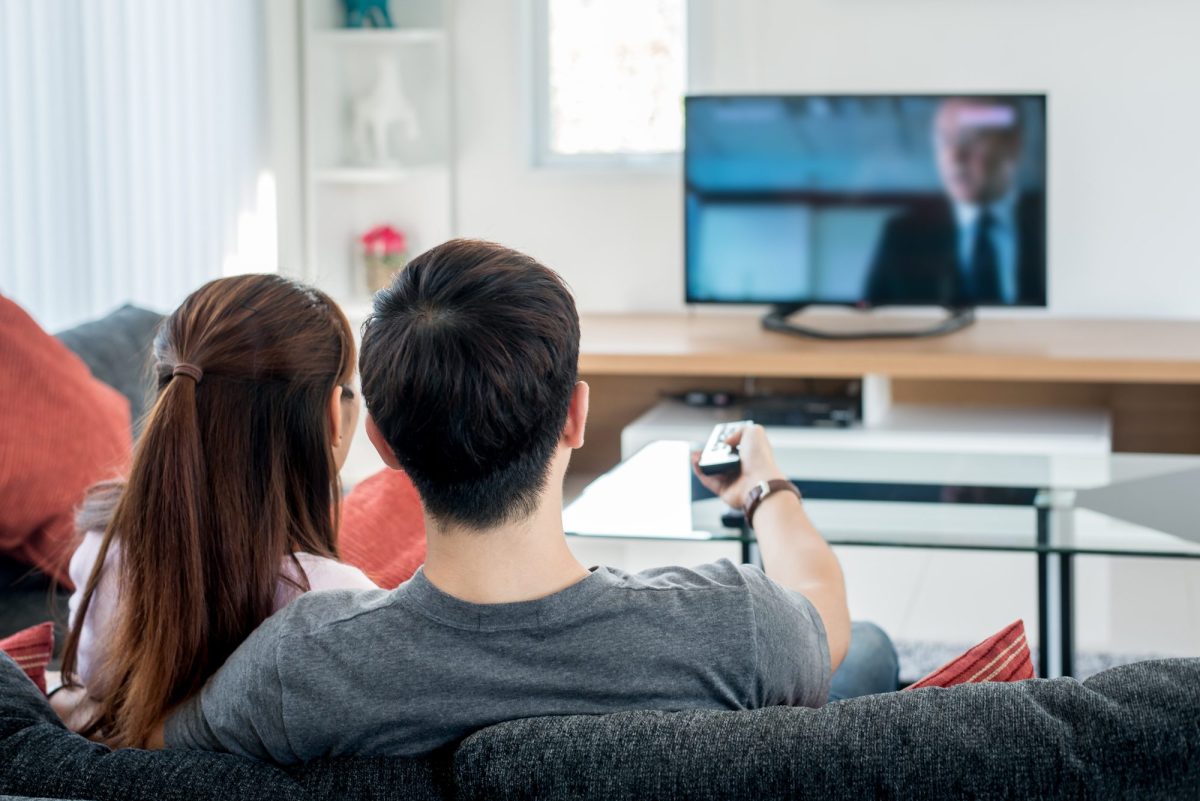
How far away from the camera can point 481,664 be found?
40.3 inches

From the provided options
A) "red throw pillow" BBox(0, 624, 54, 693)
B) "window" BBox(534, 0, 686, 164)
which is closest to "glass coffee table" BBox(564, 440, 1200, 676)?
"red throw pillow" BBox(0, 624, 54, 693)

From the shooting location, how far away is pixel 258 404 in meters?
1.28

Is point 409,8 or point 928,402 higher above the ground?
point 409,8

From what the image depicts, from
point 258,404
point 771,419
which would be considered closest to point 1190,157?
point 771,419

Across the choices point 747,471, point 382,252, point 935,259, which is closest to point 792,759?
point 747,471

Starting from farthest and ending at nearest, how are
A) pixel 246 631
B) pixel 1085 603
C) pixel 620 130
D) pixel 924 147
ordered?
pixel 620 130
pixel 924 147
pixel 1085 603
pixel 246 631

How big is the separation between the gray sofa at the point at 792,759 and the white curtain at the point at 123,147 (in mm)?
2820

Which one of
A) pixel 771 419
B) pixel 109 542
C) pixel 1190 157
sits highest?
pixel 1190 157

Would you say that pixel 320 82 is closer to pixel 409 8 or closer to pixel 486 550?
pixel 409 8

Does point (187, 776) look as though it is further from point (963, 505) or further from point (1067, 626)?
point (1067, 626)

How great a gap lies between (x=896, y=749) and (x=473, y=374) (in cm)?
39

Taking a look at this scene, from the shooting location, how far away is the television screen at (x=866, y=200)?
13.6 feet

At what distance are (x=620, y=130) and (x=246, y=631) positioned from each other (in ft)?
12.3

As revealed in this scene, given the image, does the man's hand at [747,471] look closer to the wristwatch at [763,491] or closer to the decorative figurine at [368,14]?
the wristwatch at [763,491]
